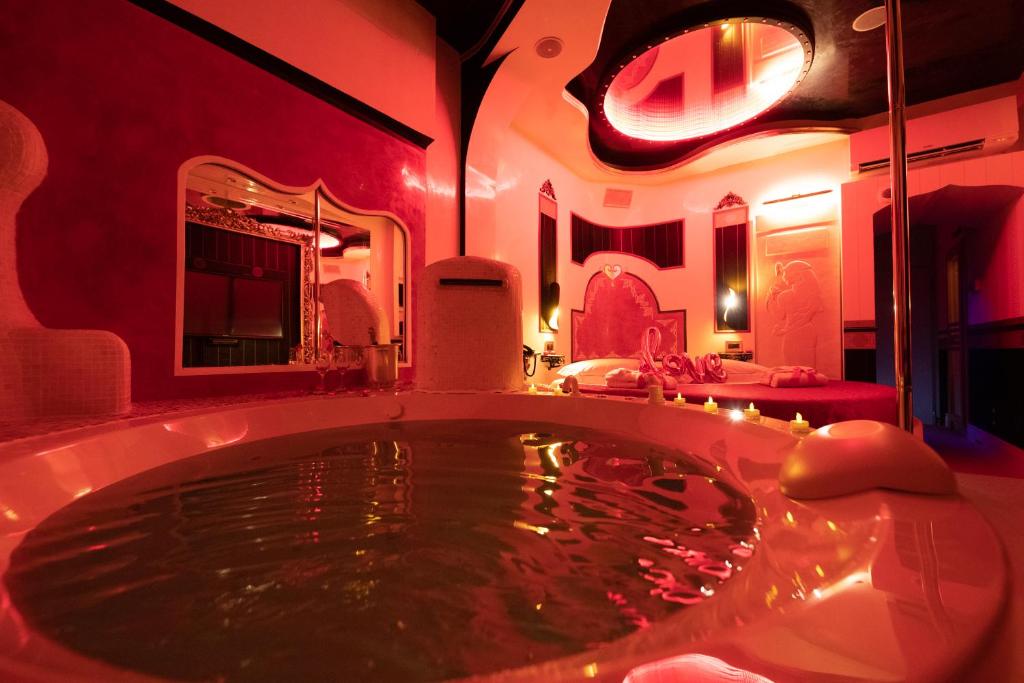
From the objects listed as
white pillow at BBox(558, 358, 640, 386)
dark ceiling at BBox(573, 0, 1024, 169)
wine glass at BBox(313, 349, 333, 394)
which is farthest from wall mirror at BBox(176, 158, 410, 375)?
dark ceiling at BBox(573, 0, 1024, 169)

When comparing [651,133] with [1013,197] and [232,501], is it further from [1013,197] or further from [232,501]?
[232,501]

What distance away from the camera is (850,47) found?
3326mm

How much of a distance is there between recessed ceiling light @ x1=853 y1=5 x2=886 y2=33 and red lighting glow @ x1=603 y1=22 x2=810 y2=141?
0.30 meters

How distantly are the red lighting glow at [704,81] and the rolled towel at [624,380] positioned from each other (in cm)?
264

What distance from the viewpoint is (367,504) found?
884 mm

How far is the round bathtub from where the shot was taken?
291 mm

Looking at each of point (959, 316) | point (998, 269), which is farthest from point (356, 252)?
point (959, 316)

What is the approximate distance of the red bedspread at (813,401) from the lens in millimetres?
2121

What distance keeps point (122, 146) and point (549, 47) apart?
2.64 metres

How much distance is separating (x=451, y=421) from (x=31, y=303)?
159 centimetres

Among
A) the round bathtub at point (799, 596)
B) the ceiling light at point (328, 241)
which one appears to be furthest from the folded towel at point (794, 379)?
the ceiling light at point (328, 241)

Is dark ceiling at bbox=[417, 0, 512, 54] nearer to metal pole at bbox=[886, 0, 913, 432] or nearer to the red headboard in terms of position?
metal pole at bbox=[886, 0, 913, 432]

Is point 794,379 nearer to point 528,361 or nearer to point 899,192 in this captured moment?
point 899,192

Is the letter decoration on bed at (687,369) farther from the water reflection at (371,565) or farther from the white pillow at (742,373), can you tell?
the water reflection at (371,565)
